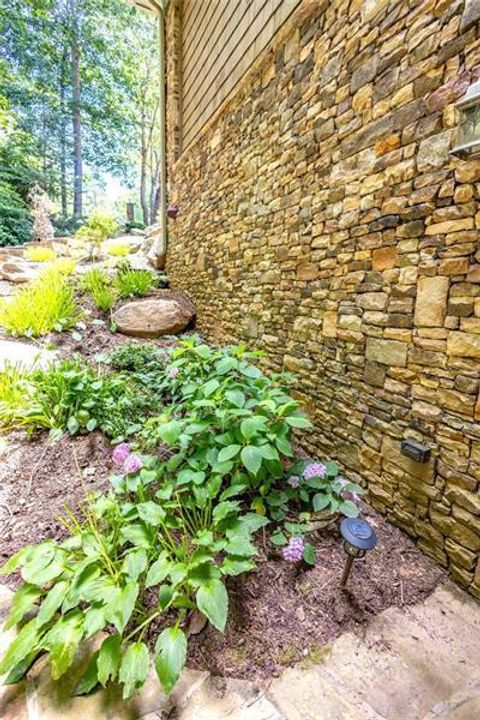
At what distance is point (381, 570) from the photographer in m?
1.49

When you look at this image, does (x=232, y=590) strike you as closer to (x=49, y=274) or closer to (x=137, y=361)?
(x=137, y=361)

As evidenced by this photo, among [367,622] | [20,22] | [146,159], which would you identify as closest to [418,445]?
[367,622]

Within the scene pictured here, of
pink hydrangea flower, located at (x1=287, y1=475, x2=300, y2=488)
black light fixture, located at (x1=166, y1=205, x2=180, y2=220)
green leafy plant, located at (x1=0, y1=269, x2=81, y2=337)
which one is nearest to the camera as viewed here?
pink hydrangea flower, located at (x1=287, y1=475, x2=300, y2=488)

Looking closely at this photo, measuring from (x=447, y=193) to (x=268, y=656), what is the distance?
1913 millimetres

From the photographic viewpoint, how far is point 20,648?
3.33 ft

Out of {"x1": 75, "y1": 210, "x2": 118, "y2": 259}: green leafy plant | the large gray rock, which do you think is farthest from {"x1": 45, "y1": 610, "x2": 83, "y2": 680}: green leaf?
{"x1": 75, "y1": 210, "x2": 118, "y2": 259}: green leafy plant

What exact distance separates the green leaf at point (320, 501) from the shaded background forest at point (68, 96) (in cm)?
934

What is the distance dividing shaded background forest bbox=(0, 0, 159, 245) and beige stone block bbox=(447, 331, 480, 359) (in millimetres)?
9592

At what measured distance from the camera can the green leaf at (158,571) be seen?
3.65ft

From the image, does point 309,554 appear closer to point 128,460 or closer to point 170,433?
point 170,433

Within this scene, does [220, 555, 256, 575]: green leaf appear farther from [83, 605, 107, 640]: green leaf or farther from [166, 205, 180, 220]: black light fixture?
[166, 205, 180, 220]: black light fixture

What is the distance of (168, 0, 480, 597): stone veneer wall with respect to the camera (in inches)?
53.7

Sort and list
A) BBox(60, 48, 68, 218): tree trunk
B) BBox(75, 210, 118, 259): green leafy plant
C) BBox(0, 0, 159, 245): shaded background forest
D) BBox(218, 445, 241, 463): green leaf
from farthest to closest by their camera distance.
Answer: BBox(60, 48, 68, 218): tree trunk < BBox(0, 0, 159, 245): shaded background forest < BBox(75, 210, 118, 259): green leafy plant < BBox(218, 445, 241, 463): green leaf

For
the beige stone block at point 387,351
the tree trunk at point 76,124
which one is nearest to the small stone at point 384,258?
the beige stone block at point 387,351
